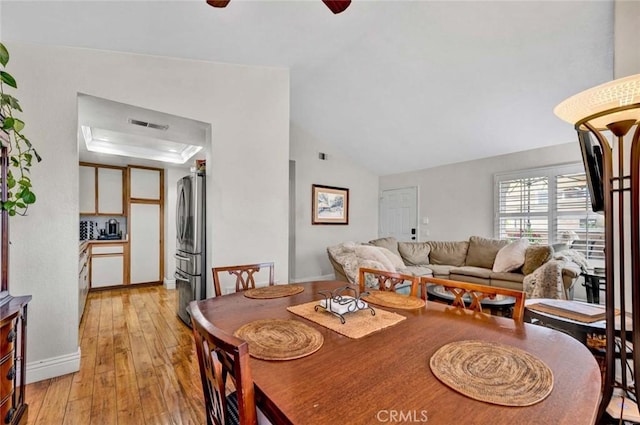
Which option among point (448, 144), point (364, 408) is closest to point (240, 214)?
point (364, 408)

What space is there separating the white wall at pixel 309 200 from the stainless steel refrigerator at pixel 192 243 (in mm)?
2182

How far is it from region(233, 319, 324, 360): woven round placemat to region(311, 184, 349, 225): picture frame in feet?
13.8

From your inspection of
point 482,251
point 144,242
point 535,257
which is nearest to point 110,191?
point 144,242

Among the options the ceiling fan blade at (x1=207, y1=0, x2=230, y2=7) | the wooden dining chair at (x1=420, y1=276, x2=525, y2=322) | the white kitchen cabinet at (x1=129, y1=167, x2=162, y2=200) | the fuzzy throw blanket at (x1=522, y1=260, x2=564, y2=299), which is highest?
the ceiling fan blade at (x1=207, y1=0, x2=230, y2=7)

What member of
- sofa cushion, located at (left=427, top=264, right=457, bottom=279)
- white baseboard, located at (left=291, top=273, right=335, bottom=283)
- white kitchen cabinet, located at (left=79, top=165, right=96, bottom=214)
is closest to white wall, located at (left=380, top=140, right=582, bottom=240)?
sofa cushion, located at (left=427, top=264, right=457, bottom=279)

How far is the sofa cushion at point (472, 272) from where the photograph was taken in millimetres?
4089

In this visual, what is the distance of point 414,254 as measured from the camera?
4.98m

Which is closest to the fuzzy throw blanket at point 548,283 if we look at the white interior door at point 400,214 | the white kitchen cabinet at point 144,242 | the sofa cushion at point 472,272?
the sofa cushion at point 472,272

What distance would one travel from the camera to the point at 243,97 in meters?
3.04

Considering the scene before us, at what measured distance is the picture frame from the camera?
5477mm

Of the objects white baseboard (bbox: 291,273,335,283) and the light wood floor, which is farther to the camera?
white baseboard (bbox: 291,273,335,283)

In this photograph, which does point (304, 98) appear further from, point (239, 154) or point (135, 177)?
point (135, 177)

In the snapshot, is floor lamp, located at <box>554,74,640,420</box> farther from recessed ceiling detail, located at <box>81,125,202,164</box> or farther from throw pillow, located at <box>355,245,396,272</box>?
A: recessed ceiling detail, located at <box>81,125,202,164</box>

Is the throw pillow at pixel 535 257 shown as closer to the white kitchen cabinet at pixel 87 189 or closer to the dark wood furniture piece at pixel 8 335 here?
the dark wood furniture piece at pixel 8 335
